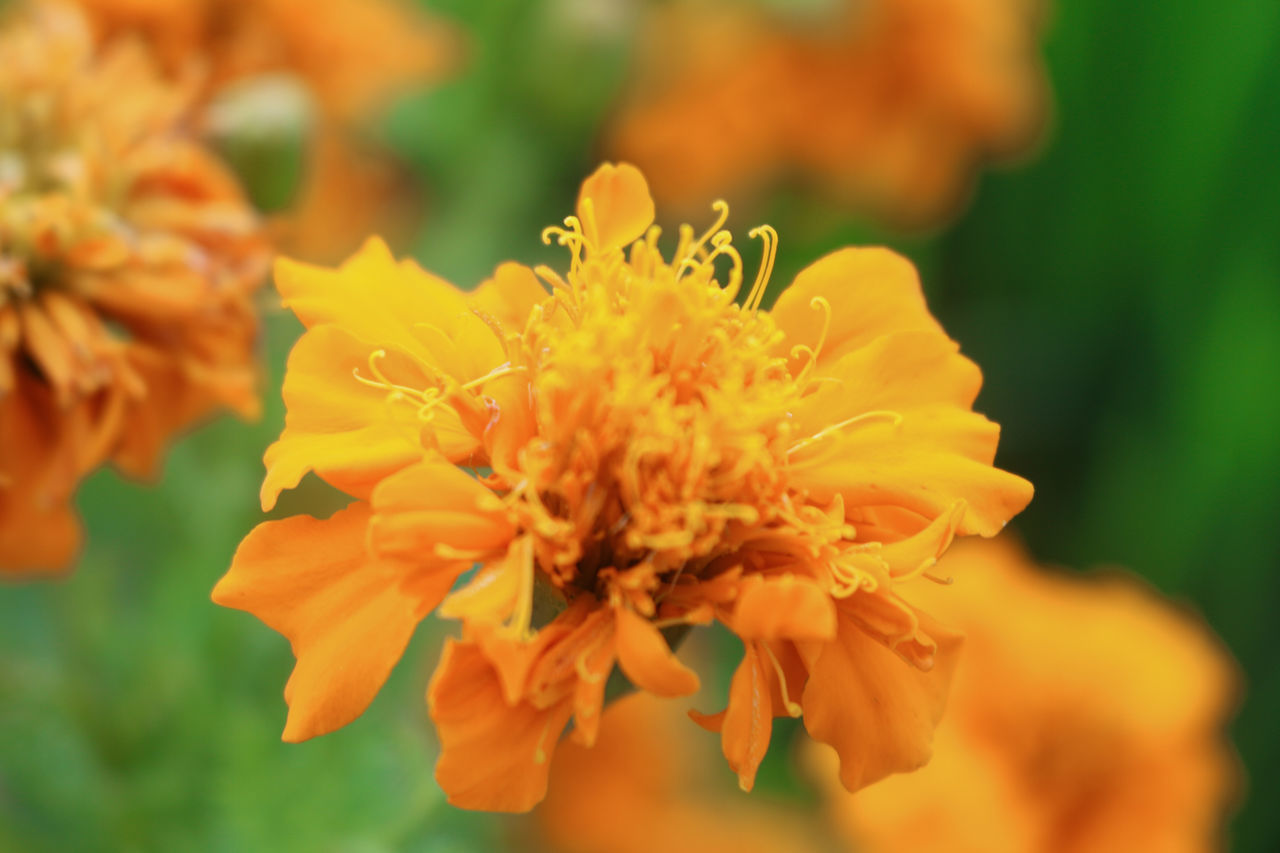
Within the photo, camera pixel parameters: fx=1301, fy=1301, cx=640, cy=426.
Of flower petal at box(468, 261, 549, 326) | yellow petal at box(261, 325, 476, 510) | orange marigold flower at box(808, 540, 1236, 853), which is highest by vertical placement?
flower petal at box(468, 261, 549, 326)

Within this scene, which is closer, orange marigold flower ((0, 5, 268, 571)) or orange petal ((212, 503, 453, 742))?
orange petal ((212, 503, 453, 742))

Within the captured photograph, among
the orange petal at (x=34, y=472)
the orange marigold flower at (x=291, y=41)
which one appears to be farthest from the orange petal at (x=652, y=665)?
the orange marigold flower at (x=291, y=41)

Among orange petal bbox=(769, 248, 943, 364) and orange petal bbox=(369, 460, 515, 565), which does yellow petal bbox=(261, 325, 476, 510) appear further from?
orange petal bbox=(769, 248, 943, 364)

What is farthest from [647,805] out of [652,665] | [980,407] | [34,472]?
[652,665]

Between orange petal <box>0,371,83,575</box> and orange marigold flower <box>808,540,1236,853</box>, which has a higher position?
orange petal <box>0,371,83,575</box>

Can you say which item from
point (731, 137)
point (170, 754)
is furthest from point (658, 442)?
point (731, 137)

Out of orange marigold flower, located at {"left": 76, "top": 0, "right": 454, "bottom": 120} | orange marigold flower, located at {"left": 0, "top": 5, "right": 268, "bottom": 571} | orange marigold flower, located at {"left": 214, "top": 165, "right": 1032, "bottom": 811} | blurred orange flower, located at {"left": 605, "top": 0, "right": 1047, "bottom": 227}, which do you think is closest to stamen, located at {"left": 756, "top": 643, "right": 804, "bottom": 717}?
orange marigold flower, located at {"left": 214, "top": 165, "right": 1032, "bottom": 811}
